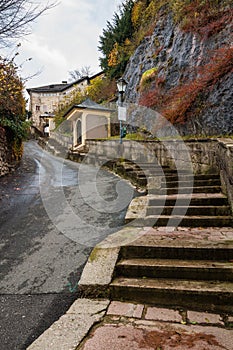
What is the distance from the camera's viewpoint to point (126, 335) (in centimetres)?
209

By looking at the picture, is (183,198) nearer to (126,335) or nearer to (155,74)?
(126,335)

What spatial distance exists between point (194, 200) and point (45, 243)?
8.36 ft

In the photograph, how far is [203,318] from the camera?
2293mm

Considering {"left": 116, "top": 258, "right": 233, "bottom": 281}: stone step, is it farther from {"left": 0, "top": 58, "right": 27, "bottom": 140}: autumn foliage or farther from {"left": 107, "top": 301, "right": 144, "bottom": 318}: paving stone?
{"left": 0, "top": 58, "right": 27, "bottom": 140}: autumn foliage

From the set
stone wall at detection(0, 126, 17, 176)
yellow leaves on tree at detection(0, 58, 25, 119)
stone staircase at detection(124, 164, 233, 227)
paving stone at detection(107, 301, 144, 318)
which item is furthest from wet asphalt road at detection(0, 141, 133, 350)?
yellow leaves on tree at detection(0, 58, 25, 119)

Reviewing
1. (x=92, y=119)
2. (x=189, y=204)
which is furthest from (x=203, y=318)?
(x=92, y=119)

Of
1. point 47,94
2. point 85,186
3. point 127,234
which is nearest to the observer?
point 127,234

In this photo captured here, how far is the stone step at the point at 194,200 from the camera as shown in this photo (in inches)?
164

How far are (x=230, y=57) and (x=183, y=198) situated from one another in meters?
5.07

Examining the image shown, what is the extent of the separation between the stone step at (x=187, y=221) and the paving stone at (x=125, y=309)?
1.63m

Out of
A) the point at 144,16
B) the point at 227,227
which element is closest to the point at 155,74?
the point at 144,16

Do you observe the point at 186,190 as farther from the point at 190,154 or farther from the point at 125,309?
the point at 125,309

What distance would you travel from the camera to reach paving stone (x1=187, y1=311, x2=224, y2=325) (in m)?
2.25

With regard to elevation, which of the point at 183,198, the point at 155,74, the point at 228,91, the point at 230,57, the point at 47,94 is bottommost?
the point at 183,198
